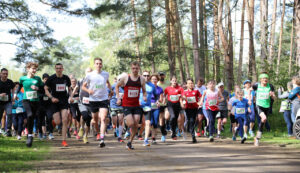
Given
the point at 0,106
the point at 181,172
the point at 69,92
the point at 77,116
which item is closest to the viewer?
the point at 181,172

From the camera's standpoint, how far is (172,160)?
8.25m

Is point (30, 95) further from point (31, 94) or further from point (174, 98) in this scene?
point (174, 98)

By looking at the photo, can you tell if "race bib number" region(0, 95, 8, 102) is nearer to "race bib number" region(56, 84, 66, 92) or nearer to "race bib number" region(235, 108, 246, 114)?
"race bib number" region(56, 84, 66, 92)

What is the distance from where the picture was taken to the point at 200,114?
622 inches

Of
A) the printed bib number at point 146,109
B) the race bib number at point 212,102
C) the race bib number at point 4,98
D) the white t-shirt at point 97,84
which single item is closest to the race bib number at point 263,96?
the race bib number at point 212,102

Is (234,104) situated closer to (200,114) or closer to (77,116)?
(200,114)

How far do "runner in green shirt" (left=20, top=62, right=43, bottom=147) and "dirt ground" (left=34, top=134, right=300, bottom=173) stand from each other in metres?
1.08

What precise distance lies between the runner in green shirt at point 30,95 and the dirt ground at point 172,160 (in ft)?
3.54

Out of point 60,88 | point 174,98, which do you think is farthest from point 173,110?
point 60,88

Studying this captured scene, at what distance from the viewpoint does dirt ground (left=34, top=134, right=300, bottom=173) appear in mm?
7117

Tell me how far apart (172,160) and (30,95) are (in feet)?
15.6

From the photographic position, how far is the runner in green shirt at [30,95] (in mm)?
11227

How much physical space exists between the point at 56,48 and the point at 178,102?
8.16 meters

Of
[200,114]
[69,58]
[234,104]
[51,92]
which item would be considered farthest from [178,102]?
[69,58]
